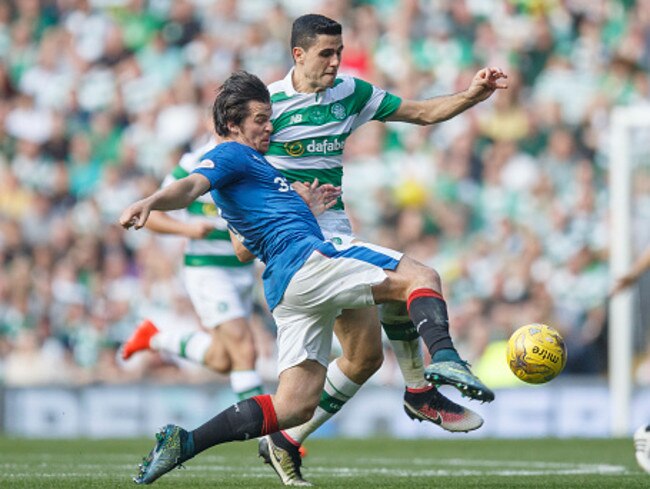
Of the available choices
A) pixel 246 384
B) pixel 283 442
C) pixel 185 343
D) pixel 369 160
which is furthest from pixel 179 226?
pixel 369 160

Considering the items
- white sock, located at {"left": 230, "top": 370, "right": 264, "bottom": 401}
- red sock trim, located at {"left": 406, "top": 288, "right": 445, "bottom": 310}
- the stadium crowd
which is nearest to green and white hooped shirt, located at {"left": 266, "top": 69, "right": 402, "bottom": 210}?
red sock trim, located at {"left": 406, "top": 288, "right": 445, "bottom": 310}

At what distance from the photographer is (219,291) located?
1092cm

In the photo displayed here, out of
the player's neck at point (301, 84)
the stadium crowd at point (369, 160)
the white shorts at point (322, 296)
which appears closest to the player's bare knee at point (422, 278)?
the white shorts at point (322, 296)

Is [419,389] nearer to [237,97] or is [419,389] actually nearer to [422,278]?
[422,278]

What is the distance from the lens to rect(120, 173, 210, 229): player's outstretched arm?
6.25 m

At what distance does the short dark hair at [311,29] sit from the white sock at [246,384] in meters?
3.46

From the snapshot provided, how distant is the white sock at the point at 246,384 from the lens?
1056 centimetres

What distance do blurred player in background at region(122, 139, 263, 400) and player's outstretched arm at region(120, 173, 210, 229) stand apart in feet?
12.3

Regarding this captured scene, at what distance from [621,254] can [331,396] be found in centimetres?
696

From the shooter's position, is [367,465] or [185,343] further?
[185,343]

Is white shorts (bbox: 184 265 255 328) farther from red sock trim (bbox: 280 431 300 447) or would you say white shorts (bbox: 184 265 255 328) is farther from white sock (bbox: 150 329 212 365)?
red sock trim (bbox: 280 431 300 447)

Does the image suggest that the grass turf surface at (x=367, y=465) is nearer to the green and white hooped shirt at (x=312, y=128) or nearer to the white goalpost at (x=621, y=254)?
the white goalpost at (x=621, y=254)

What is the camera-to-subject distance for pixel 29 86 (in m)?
19.0

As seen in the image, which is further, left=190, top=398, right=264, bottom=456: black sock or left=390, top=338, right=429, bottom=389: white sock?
left=390, top=338, right=429, bottom=389: white sock
